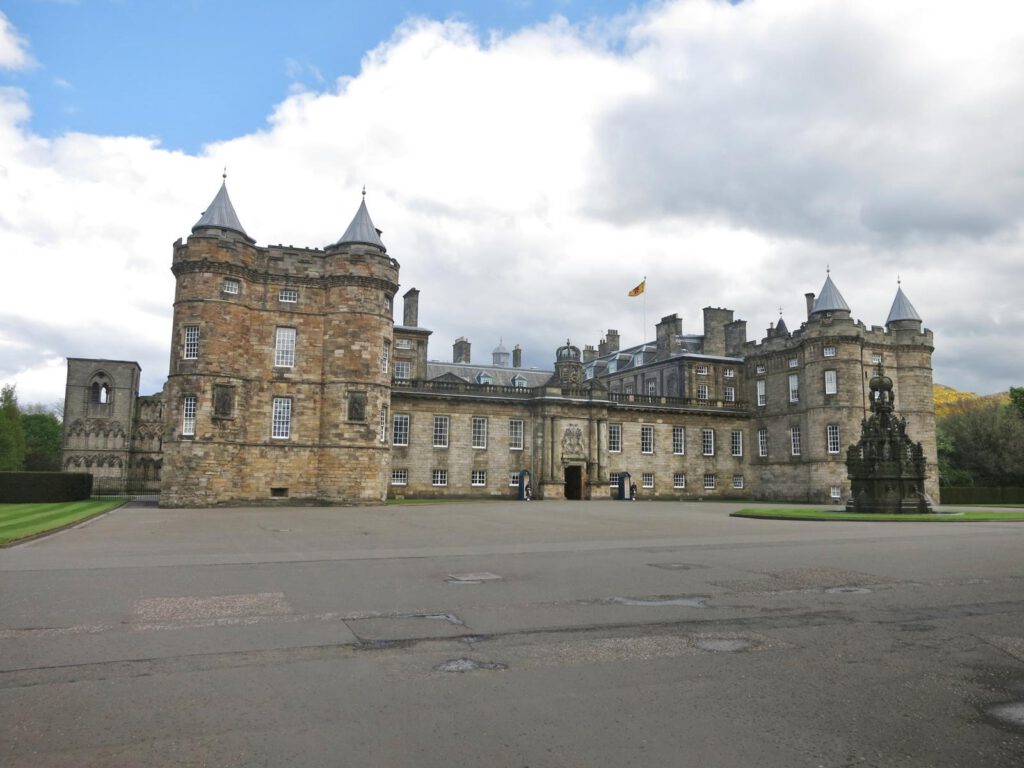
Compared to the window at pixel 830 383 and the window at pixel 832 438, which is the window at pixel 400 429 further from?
the window at pixel 830 383

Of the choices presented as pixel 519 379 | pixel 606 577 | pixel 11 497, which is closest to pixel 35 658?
pixel 606 577

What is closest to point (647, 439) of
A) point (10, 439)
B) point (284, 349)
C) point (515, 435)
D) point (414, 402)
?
point (515, 435)

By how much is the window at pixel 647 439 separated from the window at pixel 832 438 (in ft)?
39.4

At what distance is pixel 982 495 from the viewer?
55.3 meters

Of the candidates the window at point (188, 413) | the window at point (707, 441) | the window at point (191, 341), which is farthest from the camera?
the window at point (707, 441)

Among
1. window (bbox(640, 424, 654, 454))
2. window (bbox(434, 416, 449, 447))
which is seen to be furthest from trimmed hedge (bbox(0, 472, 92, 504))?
window (bbox(640, 424, 654, 454))

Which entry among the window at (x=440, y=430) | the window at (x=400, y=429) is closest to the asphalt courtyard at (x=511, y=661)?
the window at (x=400, y=429)

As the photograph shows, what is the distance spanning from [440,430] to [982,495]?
136ft

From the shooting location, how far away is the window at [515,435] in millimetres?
49875

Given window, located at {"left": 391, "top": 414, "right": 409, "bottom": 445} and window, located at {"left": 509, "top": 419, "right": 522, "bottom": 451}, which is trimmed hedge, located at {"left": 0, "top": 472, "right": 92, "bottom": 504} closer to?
window, located at {"left": 391, "top": 414, "right": 409, "bottom": 445}

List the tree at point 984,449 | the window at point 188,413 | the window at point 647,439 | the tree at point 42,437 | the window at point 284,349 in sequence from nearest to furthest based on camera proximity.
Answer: the window at point 188,413, the window at point 284,349, the window at point 647,439, the tree at point 984,449, the tree at point 42,437

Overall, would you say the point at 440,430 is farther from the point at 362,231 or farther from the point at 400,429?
the point at 362,231

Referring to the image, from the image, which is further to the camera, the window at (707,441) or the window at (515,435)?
the window at (707,441)

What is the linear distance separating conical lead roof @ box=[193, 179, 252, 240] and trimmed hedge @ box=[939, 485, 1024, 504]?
169 ft
